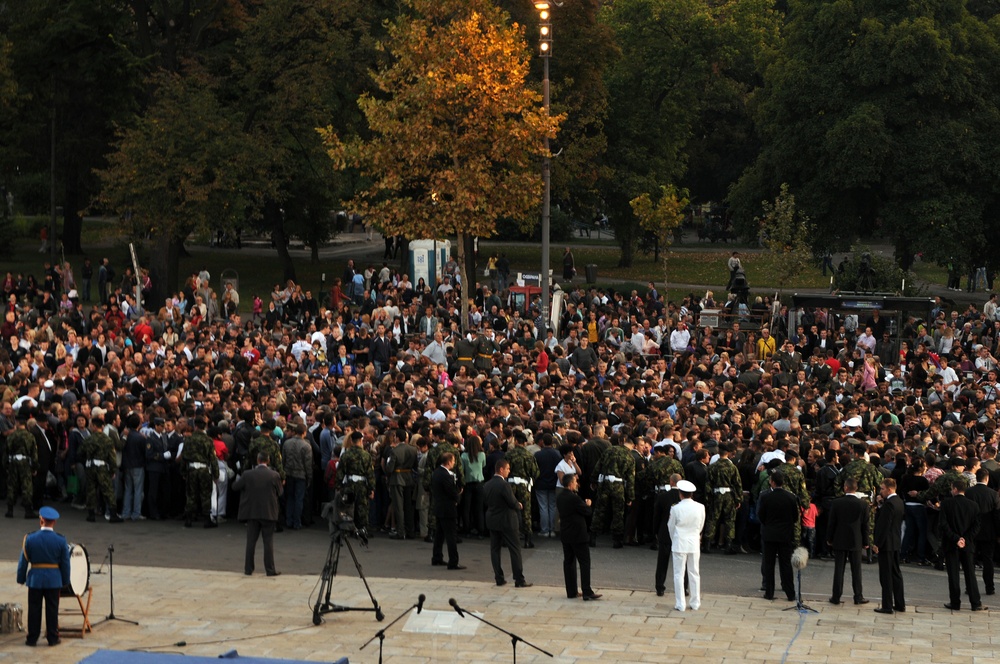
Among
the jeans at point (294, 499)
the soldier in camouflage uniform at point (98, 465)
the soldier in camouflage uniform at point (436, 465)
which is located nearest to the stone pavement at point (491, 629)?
the soldier in camouflage uniform at point (436, 465)

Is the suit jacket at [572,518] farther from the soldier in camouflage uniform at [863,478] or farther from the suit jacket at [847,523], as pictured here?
the soldier in camouflage uniform at [863,478]

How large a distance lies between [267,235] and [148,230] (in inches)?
975

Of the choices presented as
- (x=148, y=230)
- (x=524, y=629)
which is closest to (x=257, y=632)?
(x=524, y=629)

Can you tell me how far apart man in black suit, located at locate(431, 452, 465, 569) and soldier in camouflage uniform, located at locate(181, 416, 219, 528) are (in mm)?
3571

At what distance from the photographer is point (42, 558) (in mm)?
13875

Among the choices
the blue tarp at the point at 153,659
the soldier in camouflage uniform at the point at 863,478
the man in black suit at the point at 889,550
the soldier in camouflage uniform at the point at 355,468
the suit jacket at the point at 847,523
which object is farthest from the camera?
the soldier in camouflage uniform at the point at 355,468

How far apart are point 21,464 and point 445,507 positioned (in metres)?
6.65

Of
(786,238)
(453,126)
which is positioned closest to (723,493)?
(453,126)

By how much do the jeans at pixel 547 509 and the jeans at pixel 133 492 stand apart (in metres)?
5.65

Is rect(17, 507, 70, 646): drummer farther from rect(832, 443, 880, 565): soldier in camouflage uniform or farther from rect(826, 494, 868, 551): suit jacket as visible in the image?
rect(832, 443, 880, 565): soldier in camouflage uniform

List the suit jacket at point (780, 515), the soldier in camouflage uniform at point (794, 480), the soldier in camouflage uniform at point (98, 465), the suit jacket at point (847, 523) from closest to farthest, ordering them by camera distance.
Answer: the suit jacket at point (847, 523) → the suit jacket at point (780, 515) → the soldier in camouflage uniform at point (794, 480) → the soldier in camouflage uniform at point (98, 465)

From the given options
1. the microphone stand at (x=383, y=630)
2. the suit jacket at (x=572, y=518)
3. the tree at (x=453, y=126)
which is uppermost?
the tree at (x=453, y=126)

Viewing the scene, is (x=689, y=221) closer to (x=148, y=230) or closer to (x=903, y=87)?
(x=903, y=87)

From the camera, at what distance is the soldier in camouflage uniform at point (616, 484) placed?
18.5m
